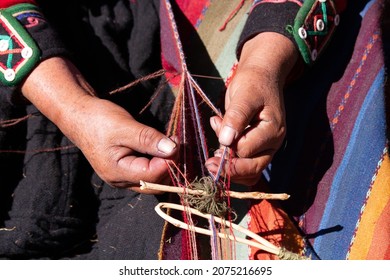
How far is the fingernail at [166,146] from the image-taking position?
1.06m

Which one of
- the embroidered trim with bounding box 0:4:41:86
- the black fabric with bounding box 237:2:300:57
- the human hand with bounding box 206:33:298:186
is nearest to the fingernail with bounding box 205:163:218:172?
the human hand with bounding box 206:33:298:186

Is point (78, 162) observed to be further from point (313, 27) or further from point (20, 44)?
point (313, 27)

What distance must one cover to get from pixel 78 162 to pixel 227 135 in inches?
19.8

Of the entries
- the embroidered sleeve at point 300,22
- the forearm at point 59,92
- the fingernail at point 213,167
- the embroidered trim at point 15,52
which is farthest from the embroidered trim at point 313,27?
the embroidered trim at point 15,52

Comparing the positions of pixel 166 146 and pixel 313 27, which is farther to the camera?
pixel 313 27

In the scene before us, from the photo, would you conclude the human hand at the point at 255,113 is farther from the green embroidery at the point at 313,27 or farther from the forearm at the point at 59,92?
the forearm at the point at 59,92

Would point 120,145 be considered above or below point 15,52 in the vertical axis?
below

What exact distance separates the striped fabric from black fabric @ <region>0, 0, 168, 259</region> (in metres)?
0.13

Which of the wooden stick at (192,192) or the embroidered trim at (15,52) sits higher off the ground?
the embroidered trim at (15,52)

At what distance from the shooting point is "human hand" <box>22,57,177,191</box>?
109 centimetres

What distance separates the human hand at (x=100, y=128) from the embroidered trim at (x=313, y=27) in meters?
0.41

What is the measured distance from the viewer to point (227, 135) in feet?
3.43

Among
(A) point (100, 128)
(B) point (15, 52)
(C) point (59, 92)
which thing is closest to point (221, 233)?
(A) point (100, 128)
